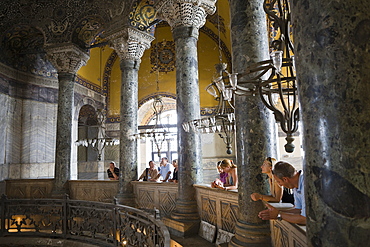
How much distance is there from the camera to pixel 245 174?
3.09 metres

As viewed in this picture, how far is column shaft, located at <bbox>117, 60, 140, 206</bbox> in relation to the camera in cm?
740

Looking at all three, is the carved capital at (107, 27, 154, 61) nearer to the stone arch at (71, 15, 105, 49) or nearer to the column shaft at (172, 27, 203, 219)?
the stone arch at (71, 15, 105, 49)

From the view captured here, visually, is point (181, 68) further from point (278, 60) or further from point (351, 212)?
point (351, 212)

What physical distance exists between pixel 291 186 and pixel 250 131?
0.77m

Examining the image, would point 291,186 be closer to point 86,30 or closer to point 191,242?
point 191,242

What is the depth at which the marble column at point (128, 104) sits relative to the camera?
7.40m

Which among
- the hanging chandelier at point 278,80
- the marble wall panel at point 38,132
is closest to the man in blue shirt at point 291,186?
the hanging chandelier at point 278,80

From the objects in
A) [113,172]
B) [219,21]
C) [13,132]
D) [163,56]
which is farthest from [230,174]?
[163,56]

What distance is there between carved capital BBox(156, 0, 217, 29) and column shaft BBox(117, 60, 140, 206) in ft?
7.59

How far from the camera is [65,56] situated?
29.1 ft

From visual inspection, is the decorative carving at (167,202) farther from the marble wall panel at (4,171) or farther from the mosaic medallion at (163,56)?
the mosaic medallion at (163,56)

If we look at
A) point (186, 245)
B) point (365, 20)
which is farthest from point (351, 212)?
point (186, 245)

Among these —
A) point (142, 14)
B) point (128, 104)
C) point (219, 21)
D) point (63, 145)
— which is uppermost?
point (219, 21)

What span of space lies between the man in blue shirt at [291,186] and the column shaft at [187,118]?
2.94 metres
